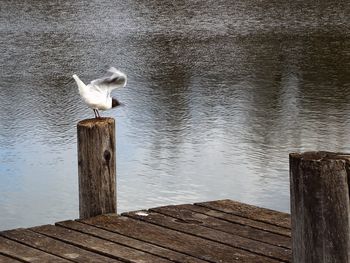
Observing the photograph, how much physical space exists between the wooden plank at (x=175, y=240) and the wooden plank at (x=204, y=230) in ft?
0.13

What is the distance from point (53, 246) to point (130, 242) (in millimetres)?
305

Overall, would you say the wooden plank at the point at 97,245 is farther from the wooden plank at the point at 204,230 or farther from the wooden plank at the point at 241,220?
the wooden plank at the point at 241,220

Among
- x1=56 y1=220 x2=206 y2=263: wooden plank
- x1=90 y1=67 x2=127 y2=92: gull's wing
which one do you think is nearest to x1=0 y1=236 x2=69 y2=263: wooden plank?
x1=56 y1=220 x2=206 y2=263: wooden plank

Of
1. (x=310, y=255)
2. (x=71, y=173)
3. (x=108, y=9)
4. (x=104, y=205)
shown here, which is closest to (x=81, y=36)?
(x=108, y=9)

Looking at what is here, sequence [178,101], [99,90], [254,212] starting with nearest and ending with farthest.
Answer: [254,212], [99,90], [178,101]

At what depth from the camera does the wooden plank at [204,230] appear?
426cm

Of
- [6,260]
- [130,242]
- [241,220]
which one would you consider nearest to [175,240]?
[130,242]

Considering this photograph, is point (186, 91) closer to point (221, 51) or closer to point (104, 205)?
point (221, 51)

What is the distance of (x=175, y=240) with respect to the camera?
4465 millimetres

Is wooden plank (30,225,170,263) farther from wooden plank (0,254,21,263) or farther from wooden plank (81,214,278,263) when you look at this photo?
wooden plank (0,254,21,263)

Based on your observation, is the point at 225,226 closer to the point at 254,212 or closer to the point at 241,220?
the point at 241,220

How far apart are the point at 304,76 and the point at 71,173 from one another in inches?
173

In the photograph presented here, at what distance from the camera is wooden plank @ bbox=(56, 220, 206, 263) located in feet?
13.8

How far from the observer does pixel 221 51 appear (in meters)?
13.2
